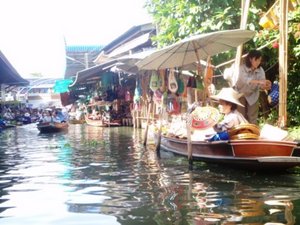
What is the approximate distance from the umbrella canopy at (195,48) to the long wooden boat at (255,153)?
239cm

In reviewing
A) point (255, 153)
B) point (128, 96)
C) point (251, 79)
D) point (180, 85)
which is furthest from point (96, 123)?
point (255, 153)

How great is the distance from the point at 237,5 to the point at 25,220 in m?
8.75

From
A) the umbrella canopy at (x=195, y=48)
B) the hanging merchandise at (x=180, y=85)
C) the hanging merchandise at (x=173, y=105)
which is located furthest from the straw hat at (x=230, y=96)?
the hanging merchandise at (x=173, y=105)

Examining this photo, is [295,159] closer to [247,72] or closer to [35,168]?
[247,72]

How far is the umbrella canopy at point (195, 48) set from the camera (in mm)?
8883

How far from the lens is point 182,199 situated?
5.71m

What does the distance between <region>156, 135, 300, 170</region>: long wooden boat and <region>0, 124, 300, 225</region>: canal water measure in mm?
219

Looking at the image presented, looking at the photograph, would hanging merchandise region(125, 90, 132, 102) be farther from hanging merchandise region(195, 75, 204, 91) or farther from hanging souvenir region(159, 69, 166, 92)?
hanging merchandise region(195, 75, 204, 91)

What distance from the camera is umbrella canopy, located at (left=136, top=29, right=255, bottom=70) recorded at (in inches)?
350

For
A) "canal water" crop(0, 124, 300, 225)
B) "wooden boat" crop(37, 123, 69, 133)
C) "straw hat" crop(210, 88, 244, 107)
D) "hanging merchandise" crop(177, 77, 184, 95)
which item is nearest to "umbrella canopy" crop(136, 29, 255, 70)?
"straw hat" crop(210, 88, 244, 107)

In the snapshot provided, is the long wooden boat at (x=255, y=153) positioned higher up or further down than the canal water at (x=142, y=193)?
higher up

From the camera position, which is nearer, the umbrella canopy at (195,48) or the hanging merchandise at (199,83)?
the umbrella canopy at (195,48)

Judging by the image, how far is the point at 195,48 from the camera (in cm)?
992

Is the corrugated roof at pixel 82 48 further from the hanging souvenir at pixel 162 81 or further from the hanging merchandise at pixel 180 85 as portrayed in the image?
the hanging merchandise at pixel 180 85
